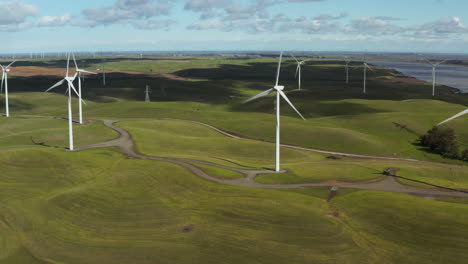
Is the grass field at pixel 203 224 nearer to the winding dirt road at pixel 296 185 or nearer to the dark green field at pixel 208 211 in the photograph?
the dark green field at pixel 208 211

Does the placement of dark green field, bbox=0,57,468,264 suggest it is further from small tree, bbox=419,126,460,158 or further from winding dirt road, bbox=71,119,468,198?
small tree, bbox=419,126,460,158


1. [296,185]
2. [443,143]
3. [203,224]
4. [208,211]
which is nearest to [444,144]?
[443,143]

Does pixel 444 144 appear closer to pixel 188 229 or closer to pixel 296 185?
pixel 296 185

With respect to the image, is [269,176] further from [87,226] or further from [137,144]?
[137,144]

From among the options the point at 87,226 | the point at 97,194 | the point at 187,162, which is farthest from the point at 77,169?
the point at 87,226

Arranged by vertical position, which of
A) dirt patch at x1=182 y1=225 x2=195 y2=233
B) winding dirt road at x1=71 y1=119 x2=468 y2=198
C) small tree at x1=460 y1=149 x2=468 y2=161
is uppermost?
winding dirt road at x1=71 y1=119 x2=468 y2=198

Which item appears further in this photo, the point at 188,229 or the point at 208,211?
the point at 208,211

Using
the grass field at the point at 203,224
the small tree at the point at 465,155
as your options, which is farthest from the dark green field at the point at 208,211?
the small tree at the point at 465,155

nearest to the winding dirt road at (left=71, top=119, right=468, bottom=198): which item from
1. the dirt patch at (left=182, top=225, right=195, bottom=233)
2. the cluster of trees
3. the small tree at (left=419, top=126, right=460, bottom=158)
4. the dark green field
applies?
A: the dark green field

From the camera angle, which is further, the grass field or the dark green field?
the dark green field
